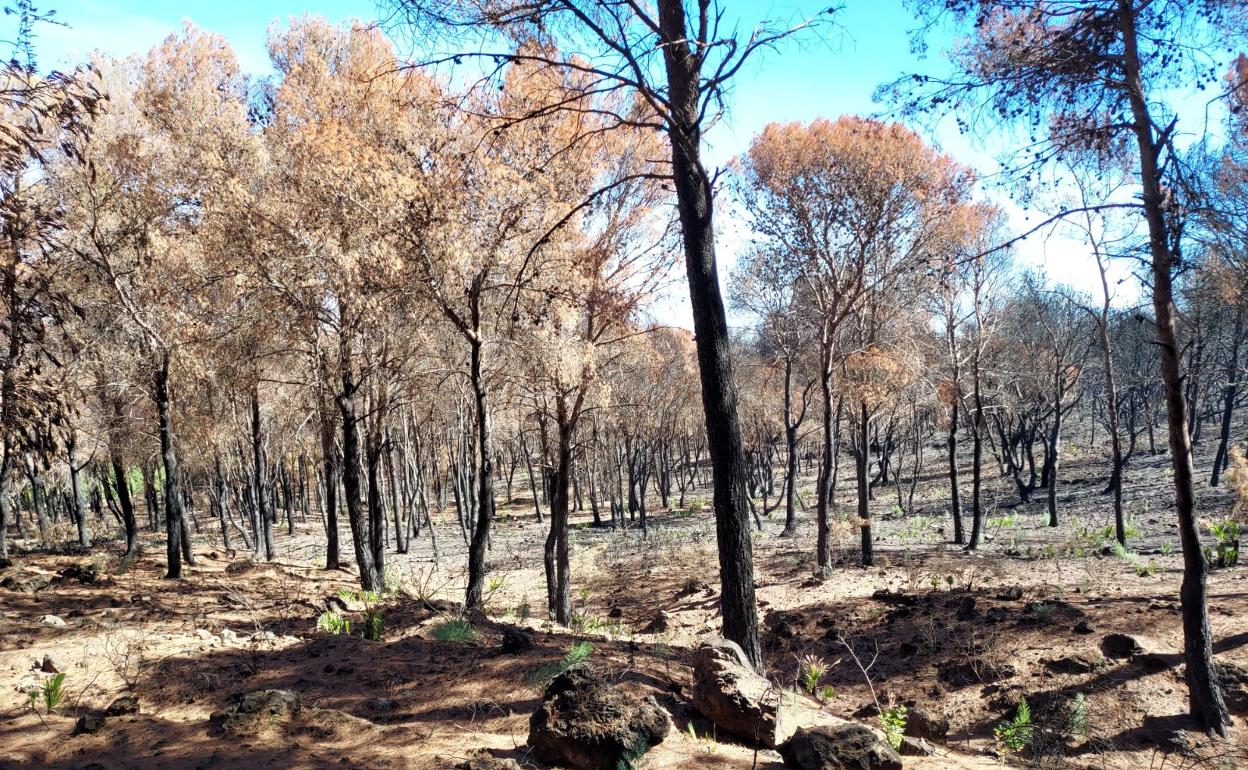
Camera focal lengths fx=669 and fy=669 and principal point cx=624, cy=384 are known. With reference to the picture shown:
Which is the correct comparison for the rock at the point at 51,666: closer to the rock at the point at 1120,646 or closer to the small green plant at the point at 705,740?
the small green plant at the point at 705,740

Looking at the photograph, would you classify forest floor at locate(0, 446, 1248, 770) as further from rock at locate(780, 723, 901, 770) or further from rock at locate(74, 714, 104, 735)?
rock at locate(780, 723, 901, 770)

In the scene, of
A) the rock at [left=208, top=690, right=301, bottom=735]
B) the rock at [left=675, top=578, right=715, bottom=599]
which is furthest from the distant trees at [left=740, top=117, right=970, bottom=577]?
the rock at [left=208, top=690, right=301, bottom=735]

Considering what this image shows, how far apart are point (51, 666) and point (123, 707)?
142 cm

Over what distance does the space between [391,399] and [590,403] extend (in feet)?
13.4

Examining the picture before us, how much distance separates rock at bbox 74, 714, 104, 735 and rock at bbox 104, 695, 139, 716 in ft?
0.63

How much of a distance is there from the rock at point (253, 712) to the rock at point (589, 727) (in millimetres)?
1690

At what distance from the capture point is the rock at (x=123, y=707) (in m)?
4.45

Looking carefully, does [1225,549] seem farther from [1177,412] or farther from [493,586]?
[493,586]

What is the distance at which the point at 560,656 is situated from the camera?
5980 millimetres

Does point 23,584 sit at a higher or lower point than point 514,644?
higher

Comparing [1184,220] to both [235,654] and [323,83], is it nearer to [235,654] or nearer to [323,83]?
[235,654]

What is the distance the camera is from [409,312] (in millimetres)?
11891

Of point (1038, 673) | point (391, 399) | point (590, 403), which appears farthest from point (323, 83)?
point (1038, 673)

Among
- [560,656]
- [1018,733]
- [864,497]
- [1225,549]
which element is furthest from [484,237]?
[1225,549]
